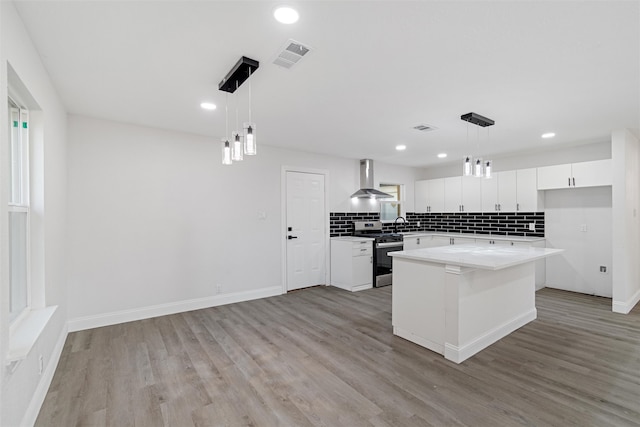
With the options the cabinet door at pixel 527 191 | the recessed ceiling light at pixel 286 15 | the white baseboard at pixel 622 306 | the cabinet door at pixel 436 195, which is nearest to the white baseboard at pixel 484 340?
the white baseboard at pixel 622 306

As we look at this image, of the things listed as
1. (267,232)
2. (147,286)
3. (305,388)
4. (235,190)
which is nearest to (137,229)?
(147,286)

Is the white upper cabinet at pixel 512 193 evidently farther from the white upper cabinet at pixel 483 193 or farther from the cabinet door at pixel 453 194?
the cabinet door at pixel 453 194

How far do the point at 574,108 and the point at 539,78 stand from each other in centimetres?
Answer: 111

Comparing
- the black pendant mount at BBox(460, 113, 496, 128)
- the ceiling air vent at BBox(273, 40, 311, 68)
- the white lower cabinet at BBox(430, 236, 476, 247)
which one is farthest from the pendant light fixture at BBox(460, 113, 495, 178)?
the white lower cabinet at BBox(430, 236, 476, 247)

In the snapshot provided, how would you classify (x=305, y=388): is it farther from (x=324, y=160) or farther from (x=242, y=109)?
(x=324, y=160)

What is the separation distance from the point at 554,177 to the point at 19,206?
6546 mm

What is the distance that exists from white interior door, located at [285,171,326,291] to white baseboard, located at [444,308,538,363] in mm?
2856

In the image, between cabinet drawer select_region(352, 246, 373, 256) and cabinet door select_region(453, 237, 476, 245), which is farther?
cabinet door select_region(453, 237, 476, 245)

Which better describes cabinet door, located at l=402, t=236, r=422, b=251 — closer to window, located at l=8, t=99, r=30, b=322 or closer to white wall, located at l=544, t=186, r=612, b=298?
white wall, located at l=544, t=186, r=612, b=298

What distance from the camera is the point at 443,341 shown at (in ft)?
9.05

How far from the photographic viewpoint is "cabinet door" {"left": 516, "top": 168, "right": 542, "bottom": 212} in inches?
201

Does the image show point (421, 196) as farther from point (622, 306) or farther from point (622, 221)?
point (622, 306)

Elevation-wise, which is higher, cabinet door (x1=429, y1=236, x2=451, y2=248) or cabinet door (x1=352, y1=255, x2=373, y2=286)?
cabinet door (x1=429, y1=236, x2=451, y2=248)

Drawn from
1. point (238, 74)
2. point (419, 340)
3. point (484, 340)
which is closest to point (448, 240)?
point (484, 340)
